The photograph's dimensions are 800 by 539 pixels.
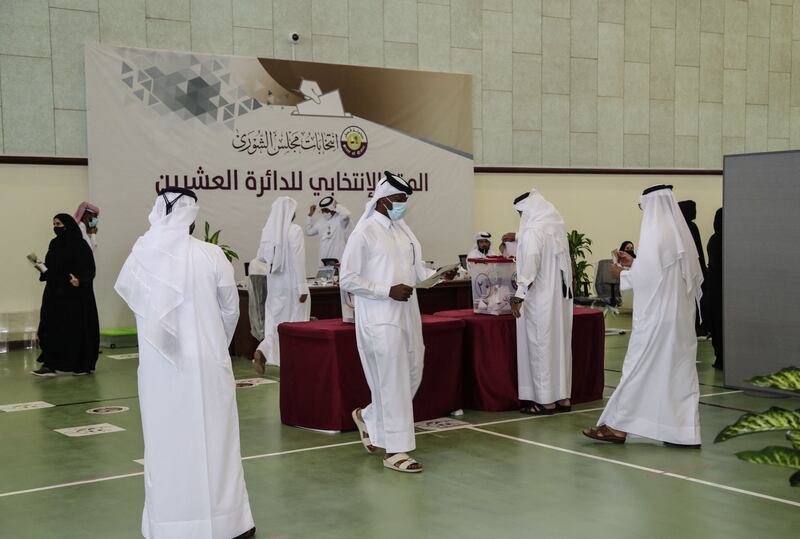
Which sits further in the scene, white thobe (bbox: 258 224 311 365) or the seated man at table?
white thobe (bbox: 258 224 311 365)

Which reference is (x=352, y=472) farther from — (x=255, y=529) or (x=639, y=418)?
(x=639, y=418)

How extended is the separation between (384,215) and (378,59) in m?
8.08

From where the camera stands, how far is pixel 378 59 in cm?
1295

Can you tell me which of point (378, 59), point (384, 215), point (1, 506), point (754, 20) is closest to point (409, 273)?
point (384, 215)

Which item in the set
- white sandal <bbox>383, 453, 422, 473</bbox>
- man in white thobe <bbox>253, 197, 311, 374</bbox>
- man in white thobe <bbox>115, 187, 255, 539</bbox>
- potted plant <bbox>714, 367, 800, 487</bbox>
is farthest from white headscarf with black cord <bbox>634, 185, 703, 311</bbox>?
man in white thobe <bbox>253, 197, 311, 374</bbox>

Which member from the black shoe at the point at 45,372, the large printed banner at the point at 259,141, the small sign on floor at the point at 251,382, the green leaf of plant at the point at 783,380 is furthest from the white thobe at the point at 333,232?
the green leaf of plant at the point at 783,380

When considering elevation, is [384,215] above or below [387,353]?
above

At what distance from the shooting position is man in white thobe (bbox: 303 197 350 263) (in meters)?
11.3

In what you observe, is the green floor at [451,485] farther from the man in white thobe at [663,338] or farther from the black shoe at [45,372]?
the black shoe at [45,372]

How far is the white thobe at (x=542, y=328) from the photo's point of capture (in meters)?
6.55

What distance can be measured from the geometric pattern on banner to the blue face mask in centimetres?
680

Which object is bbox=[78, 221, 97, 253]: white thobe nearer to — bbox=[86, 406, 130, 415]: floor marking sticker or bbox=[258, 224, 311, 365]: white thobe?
bbox=[258, 224, 311, 365]: white thobe

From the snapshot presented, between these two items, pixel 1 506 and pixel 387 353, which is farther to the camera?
pixel 387 353

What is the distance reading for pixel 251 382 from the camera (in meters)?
8.29
